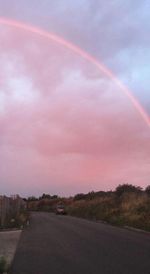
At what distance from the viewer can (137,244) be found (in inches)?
908

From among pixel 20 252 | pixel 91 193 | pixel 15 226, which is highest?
pixel 91 193

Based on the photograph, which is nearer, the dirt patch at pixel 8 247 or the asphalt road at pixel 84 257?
the asphalt road at pixel 84 257

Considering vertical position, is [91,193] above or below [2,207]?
above

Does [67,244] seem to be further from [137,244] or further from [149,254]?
[149,254]

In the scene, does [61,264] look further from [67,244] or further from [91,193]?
[91,193]

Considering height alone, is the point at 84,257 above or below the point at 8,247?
below

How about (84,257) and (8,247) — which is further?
(8,247)

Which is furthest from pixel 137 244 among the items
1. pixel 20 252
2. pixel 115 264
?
pixel 115 264

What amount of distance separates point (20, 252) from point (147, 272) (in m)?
7.87

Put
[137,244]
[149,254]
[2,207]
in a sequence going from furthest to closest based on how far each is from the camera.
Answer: [2,207] < [137,244] < [149,254]

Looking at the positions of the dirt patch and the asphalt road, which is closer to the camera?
the asphalt road

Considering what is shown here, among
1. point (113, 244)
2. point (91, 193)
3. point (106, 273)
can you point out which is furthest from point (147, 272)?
point (91, 193)

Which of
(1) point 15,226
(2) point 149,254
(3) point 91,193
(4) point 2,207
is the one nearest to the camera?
(2) point 149,254

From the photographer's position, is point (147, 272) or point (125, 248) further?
point (125, 248)
